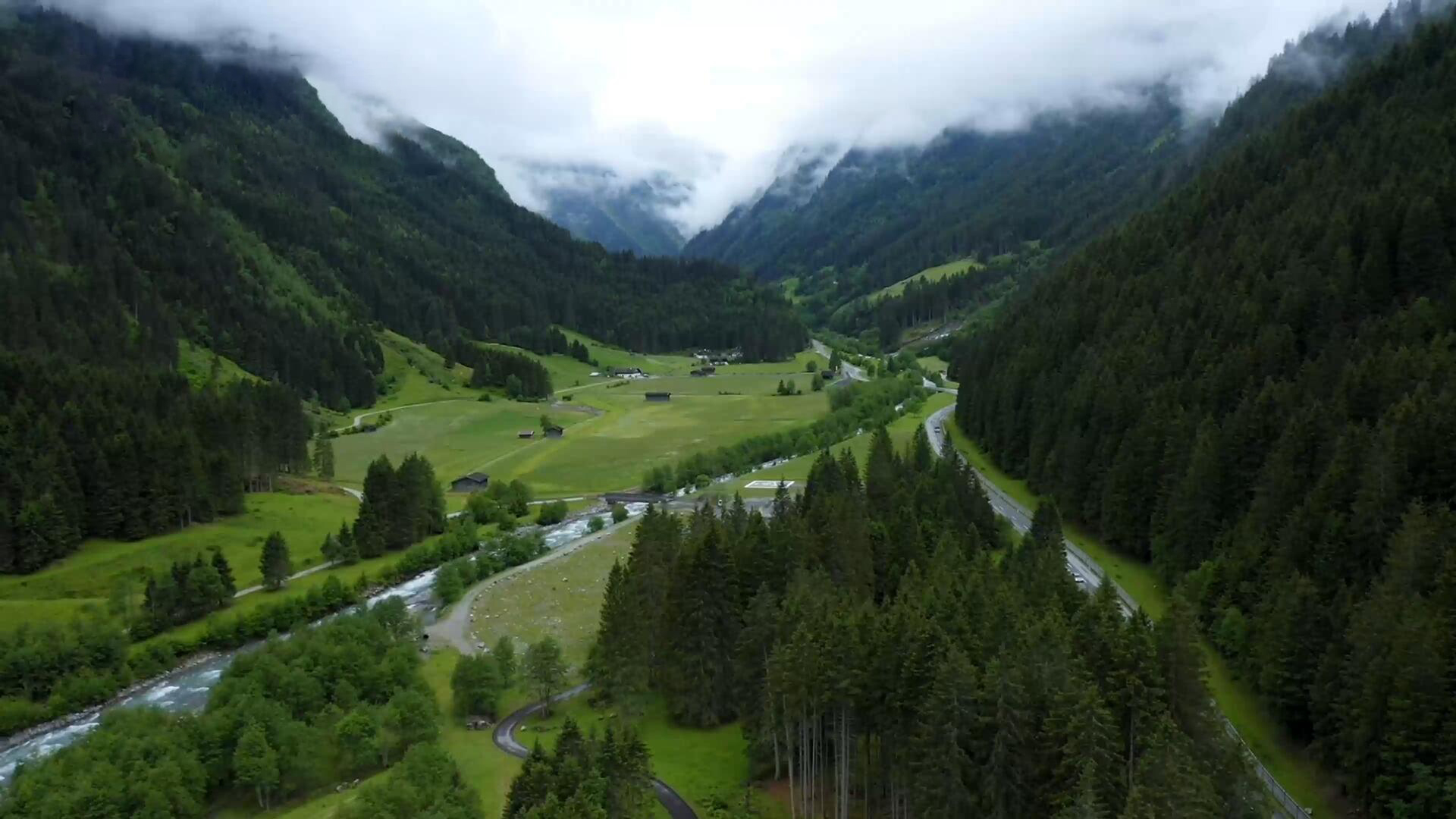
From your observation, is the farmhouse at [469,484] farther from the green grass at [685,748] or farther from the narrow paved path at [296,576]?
the green grass at [685,748]

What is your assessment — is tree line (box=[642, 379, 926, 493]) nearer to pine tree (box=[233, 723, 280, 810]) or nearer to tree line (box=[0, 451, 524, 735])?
tree line (box=[0, 451, 524, 735])

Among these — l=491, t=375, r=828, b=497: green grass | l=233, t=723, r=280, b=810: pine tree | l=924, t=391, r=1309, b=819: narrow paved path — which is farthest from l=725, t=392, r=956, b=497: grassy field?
l=233, t=723, r=280, b=810: pine tree

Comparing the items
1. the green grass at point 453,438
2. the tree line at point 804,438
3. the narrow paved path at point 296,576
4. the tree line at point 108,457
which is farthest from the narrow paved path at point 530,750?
the green grass at point 453,438

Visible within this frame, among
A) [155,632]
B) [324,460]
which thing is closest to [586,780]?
[155,632]

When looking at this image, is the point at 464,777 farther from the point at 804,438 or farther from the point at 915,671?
the point at 804,438

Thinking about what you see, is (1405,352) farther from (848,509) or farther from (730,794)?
(730,794)

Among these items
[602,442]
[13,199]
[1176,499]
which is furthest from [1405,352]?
[13,199]

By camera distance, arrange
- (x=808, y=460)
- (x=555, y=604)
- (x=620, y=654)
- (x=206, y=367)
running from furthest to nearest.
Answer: (x=206, y=367), (x=808, y=460), (x=555, y=604), (x=620, y=654)
